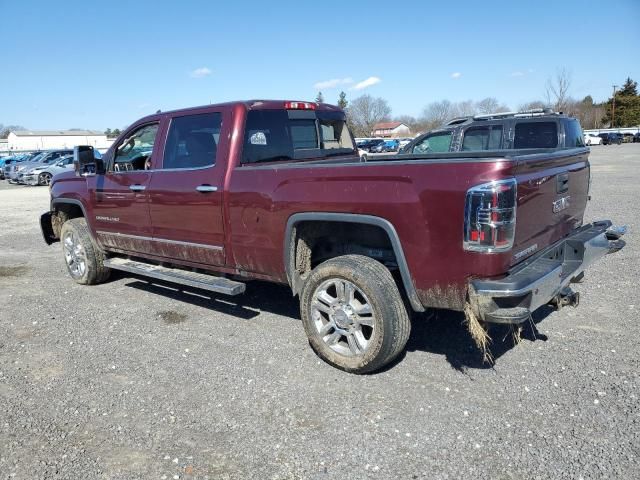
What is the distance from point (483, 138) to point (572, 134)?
1337mm

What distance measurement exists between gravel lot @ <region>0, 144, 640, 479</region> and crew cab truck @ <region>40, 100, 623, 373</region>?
0.44 metres

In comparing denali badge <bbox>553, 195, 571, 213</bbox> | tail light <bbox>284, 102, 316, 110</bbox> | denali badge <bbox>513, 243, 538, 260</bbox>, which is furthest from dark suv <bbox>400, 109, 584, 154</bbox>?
denali badge <bbox>513, 243, 538, 260</bbox>

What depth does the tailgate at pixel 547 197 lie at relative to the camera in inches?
127

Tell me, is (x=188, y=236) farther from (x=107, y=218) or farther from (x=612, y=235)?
(x=612, y=235)

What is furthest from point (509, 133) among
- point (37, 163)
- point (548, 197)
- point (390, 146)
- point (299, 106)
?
point (390, 146)

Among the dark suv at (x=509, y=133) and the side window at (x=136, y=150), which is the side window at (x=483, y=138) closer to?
the dark suv at (x=509, y=133)

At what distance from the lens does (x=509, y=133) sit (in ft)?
27.1

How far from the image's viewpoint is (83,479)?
2.73 m

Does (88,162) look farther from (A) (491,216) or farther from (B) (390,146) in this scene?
(B) (390,146)

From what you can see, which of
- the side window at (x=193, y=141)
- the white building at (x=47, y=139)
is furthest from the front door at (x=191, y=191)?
the white building at (x=47, y=139)

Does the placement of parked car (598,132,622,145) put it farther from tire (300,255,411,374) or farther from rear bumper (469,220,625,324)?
tire (300,255,411,374)

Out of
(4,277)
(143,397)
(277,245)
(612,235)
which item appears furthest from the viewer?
(4,277)

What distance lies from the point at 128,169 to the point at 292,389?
134 inches

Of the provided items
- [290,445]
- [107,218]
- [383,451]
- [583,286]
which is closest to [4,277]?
[107,218]
